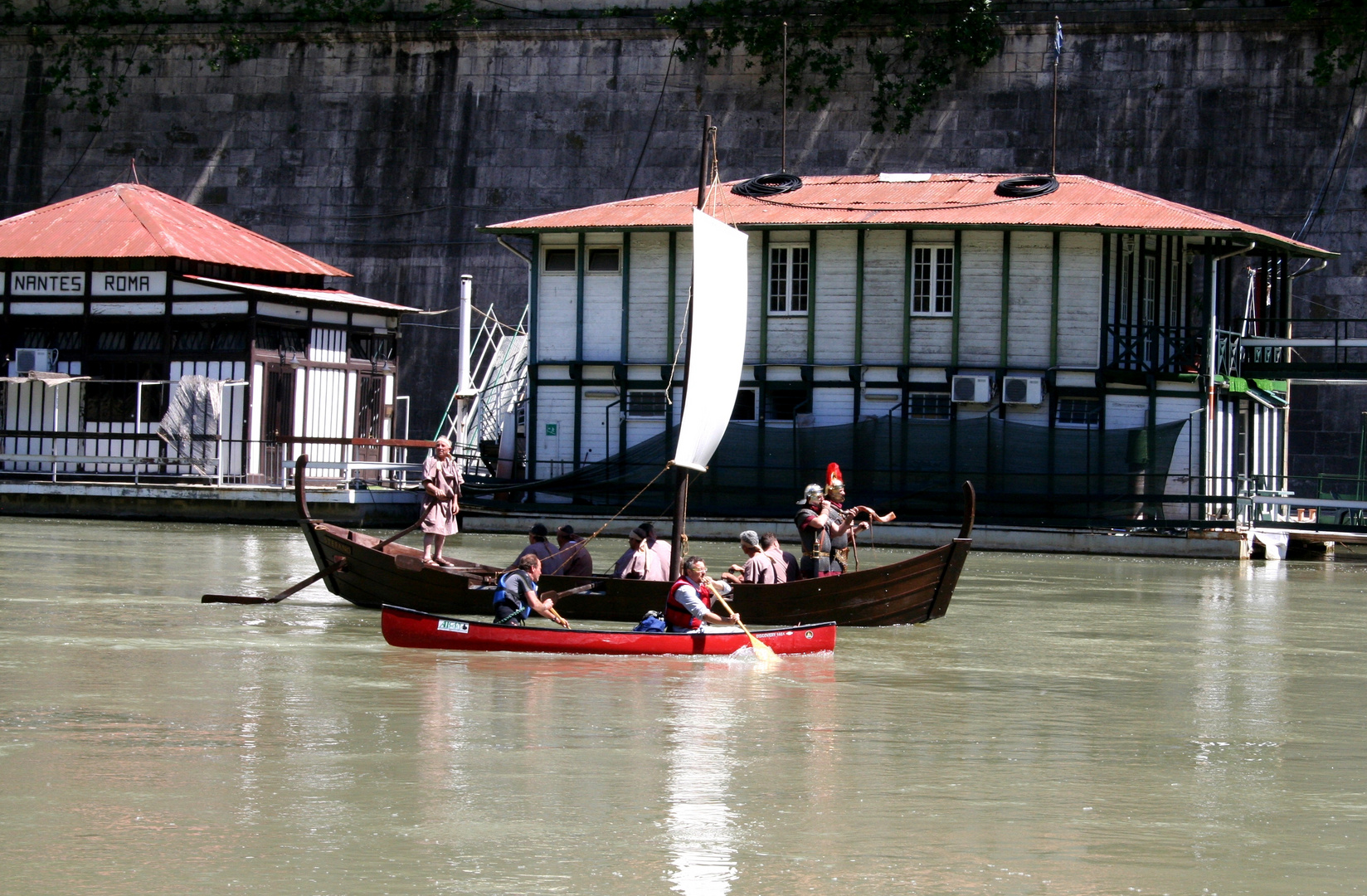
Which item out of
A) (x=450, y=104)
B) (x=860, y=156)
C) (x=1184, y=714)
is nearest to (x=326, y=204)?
(x=450, y=104)

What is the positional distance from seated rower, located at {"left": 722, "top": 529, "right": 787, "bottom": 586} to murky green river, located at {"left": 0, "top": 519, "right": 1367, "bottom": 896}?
1003 millimetres

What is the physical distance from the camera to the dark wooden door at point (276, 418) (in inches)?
1431

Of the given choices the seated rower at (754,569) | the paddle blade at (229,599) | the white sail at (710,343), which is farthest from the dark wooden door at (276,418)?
the seated rower at (754,569)

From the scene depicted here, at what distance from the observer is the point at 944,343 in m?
34.4

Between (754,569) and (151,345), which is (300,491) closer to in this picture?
(754,569)

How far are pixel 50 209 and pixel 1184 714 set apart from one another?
30.9 meters

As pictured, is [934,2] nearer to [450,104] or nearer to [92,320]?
[450,104]

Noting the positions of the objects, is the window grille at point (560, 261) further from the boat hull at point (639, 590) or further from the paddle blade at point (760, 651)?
the paddle blade at point (760, 651)

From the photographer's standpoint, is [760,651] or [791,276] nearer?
[760,651]

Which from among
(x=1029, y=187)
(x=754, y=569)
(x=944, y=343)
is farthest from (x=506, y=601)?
(x=1029, y=187)

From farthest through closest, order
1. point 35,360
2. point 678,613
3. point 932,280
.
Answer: point 35,360 → point 932,280 → point 678,613

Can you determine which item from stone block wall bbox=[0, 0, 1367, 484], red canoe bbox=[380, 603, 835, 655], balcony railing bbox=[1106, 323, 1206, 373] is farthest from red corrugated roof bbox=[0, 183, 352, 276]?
red canoe bbox=[380, 603, 835, 655]

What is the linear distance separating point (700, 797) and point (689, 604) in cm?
633

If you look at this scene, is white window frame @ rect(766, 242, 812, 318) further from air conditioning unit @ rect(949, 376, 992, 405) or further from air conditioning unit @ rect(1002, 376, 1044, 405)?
air conditioning unit @ rect(1002, 376, 1044, 405)
